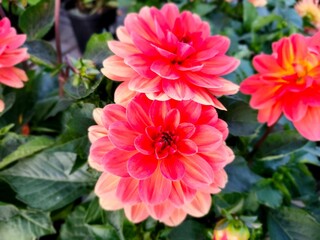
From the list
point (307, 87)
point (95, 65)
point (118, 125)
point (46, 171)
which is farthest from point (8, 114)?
point (307, 87)

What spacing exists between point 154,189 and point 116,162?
5cm

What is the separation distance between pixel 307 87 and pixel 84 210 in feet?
1.35

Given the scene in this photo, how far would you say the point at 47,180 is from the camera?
2.06 feet

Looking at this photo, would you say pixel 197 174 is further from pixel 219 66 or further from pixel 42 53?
pixel 42 53

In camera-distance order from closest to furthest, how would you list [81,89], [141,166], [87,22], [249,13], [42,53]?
[141,166] < [81,89] < [42,53] < [249,13] < [87,22]

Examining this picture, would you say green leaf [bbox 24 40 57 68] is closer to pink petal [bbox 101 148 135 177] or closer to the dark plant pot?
pink petal [bbox 101 148 135 177]

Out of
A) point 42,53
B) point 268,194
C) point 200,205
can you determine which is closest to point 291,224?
point 268,194

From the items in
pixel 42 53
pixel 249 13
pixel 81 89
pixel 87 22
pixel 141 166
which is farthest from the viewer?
pixel 87 22

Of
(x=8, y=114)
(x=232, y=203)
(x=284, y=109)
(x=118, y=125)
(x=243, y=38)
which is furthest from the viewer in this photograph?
(x=243, y=38)

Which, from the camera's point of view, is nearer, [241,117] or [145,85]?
[145,85]

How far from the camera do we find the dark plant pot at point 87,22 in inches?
62.8

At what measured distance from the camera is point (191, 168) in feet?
1.26

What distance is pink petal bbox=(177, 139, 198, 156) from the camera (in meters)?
0.38

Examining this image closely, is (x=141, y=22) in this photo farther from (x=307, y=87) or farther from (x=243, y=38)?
(x=243, y=38)
